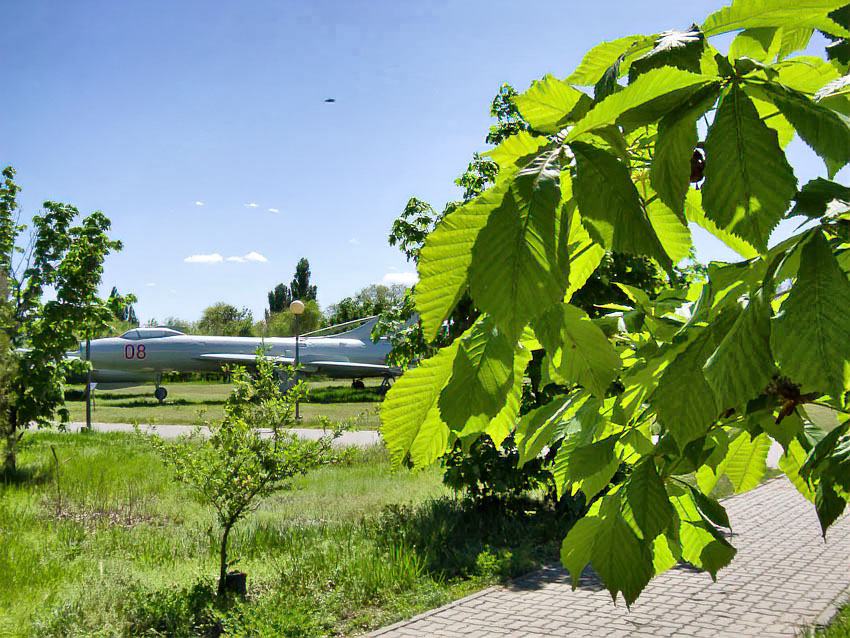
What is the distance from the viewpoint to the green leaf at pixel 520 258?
55cm

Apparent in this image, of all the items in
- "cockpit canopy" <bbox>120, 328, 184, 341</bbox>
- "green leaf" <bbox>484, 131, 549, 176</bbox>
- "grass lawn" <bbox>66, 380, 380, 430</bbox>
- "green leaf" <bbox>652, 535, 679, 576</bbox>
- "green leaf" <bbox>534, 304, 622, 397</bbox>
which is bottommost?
"grass lawn" <bbox>66, 380, 380, 430</bbox>

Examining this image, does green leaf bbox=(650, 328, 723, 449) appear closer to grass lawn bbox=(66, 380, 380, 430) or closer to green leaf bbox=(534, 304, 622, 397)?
green leaf bbox=(534, 304, 622, 397)

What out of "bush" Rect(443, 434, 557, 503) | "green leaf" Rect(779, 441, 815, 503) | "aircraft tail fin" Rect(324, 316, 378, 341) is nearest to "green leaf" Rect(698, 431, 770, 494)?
"green leaf" Rect(779, 441, 815, 503)

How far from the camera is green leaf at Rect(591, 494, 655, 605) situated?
0.90m

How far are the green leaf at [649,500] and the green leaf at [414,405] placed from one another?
0.31 m

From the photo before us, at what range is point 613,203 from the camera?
24.0 inches

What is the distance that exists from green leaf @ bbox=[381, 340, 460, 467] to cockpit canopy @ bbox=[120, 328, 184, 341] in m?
32.6

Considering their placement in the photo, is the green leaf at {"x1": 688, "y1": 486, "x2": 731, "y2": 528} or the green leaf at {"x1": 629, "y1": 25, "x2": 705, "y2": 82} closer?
the green leaf at {"x1": 629, "y1": 25, "x2": 705, "y2": 82}

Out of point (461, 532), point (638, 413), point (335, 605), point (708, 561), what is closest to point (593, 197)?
point (638, 413)

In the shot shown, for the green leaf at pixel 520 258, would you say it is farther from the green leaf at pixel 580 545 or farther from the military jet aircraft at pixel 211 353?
the military jet aircraft at pixel 211 353

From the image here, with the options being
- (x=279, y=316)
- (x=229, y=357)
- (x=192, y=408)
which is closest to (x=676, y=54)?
(x=192, y=408)

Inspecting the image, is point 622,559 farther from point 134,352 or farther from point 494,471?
point 134,352

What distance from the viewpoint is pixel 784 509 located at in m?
9.70

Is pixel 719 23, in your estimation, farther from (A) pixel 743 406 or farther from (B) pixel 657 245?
(A) pixel 743 406
